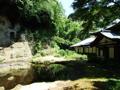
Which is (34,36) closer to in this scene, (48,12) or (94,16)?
(48,12)

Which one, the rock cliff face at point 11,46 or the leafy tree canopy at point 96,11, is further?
the rock cliff face at point 11,46

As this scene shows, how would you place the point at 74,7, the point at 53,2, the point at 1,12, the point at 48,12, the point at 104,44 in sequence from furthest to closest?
the point at 53,2 → the point at 48,12 → the point at 1,12 → the point at 104,44 → the point at 74,7

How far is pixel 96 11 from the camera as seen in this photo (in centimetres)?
3125

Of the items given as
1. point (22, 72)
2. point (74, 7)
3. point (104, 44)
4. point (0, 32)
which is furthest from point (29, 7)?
point (22, 72)

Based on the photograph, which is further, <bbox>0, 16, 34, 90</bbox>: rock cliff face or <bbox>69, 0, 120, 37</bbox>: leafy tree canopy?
<bbox>0, 16, 34, 90</bbox>: rock cliff face

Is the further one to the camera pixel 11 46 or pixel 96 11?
pixel 11 46

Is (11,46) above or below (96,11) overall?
below

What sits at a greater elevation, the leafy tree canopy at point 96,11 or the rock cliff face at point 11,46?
the leafy tree canopy at point 96,11

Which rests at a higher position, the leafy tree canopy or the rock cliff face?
the leafy tree canopy

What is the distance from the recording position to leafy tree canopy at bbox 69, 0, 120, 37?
29172mm

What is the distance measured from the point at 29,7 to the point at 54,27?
5905mm

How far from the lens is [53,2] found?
4331cm

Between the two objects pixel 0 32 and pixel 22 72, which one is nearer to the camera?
pixel 22 72

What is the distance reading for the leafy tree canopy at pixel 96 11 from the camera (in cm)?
2917
